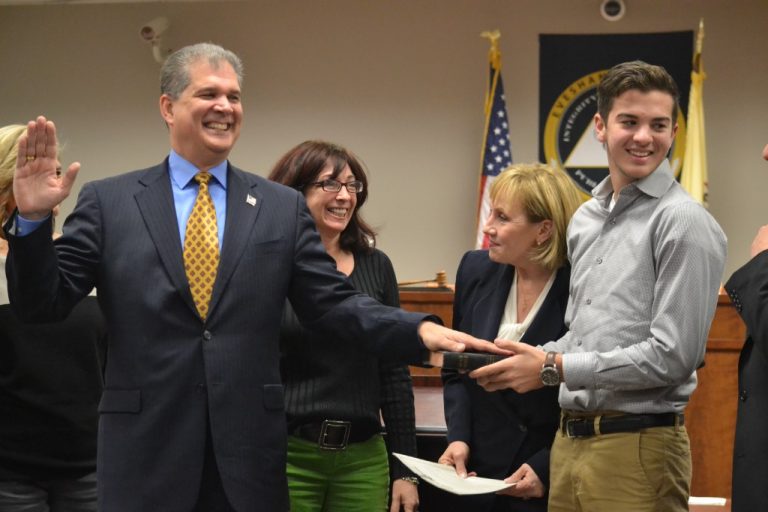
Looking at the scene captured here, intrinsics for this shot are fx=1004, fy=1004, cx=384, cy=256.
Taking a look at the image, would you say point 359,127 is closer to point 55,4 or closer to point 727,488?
point 55,4

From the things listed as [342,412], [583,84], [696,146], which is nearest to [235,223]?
[342,412]

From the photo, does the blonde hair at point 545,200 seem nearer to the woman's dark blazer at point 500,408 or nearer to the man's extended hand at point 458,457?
the woman's dark blazer at point 500,408

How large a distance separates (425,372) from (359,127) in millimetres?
3244

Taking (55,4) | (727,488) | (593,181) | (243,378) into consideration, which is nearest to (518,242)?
(243,378)

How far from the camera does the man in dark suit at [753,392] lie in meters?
2.11

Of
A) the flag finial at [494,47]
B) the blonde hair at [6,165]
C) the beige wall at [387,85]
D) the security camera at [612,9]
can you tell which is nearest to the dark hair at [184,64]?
the blonde hair at [6,165]

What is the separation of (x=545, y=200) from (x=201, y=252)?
0.98m

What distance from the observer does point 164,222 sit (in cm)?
221

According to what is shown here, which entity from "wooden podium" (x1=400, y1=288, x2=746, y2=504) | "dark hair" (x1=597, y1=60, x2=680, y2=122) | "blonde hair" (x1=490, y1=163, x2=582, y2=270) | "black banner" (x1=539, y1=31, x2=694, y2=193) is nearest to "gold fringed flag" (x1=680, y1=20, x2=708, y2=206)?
"black banner" (x1=539, y1=31, x2=694, y2=193)

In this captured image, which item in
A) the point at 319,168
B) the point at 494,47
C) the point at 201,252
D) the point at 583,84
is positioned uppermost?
the point at 494,47

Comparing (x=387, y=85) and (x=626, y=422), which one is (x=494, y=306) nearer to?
(x=626, y=422)

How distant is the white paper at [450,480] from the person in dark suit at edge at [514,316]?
157 millimetres

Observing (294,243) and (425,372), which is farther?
(425,372)

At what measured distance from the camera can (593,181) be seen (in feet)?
24.3
